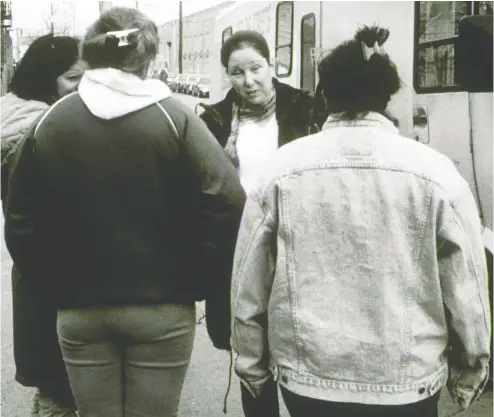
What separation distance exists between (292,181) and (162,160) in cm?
42

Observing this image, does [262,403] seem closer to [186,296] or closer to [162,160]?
[186,296]

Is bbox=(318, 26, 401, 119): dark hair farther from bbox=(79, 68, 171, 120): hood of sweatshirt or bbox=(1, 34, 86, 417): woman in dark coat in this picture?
bbox=(1, 34, 86, 417): woman in dark coat

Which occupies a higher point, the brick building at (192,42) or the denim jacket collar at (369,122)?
the brick building at (192,42)

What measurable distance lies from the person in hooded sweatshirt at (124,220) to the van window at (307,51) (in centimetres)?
435

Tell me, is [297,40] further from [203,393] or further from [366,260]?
[366,260]

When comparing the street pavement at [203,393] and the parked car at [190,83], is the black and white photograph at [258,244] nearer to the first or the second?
the street pavement at [203,393]

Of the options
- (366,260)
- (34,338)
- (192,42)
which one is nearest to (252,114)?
(34,338)

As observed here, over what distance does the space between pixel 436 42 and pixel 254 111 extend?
1650mm

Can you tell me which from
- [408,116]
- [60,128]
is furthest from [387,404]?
[408,116]

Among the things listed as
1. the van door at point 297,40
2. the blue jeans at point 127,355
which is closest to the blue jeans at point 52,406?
the blue jeans at point 127,355

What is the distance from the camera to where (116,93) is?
7.07 feet

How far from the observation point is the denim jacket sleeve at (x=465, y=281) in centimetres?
190

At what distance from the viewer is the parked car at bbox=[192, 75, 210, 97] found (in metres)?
36.8

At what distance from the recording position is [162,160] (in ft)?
7.08
